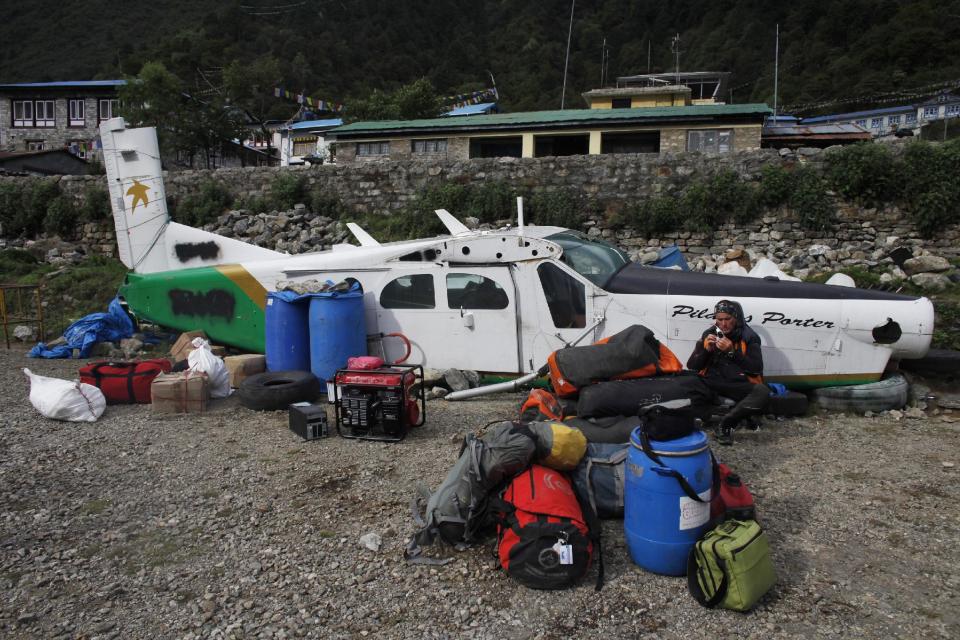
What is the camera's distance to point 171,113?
110 ft

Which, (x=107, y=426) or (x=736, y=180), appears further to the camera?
(x=736, y=180)

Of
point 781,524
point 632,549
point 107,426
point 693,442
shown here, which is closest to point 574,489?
point 632,549

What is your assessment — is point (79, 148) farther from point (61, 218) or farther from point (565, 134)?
point (565, 134)

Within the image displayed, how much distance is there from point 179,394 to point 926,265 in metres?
11.0

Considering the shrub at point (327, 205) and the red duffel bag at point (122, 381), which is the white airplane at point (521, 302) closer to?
the red duffel bag at point (122, 381)

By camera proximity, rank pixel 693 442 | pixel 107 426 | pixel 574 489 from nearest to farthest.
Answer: pixel 693 442, pixel 574 489, pixel 107 426

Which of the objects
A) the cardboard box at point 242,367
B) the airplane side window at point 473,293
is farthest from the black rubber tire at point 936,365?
the cardboard box at point 242,367

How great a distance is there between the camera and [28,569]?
3527 millimetres

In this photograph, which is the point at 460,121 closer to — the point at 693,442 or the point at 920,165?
the point at 920,165

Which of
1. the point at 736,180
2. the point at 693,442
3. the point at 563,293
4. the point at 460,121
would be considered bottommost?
the point at 693,442

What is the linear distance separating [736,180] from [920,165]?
3237 mm

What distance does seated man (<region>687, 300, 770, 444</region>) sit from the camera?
560cm

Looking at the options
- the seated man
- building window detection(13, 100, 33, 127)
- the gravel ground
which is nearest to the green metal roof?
the seated man

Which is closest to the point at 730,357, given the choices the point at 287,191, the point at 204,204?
the point at 287,191
